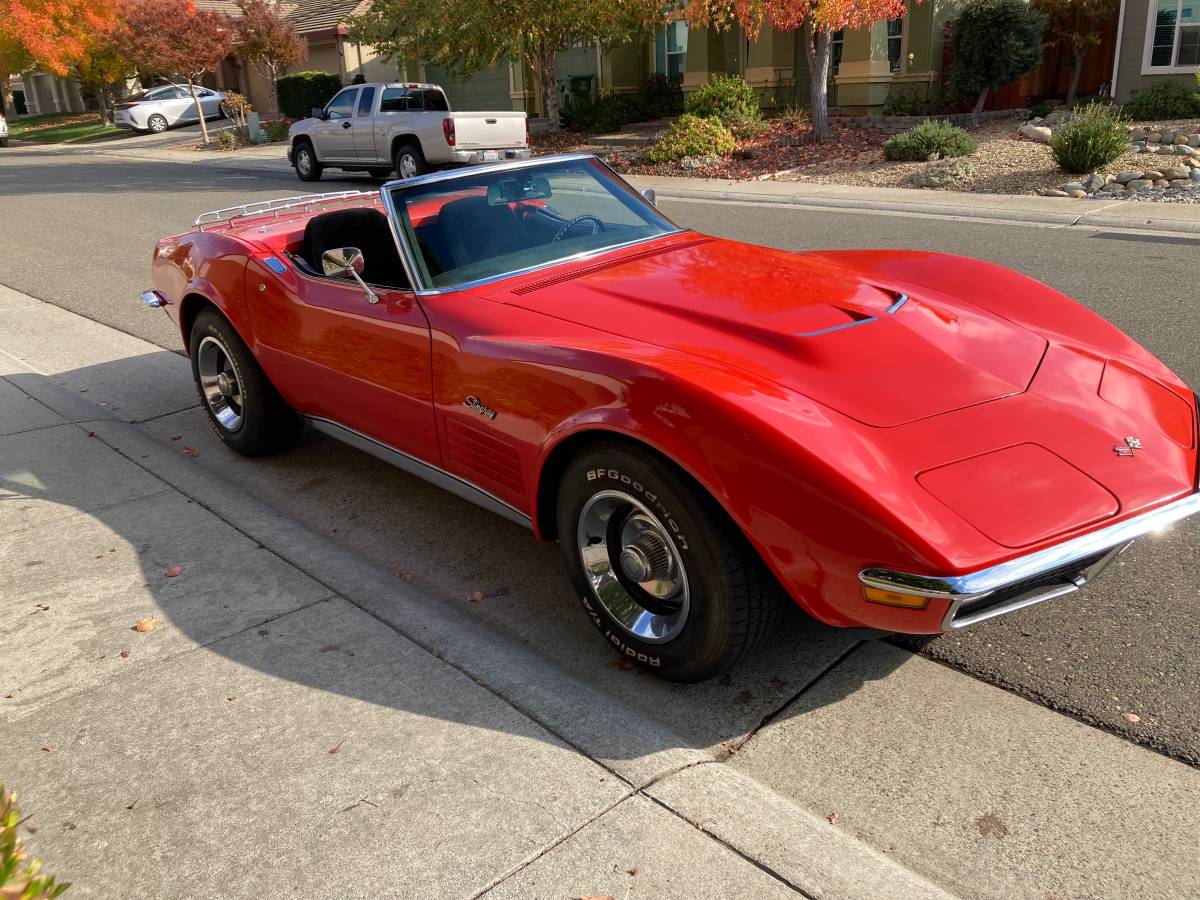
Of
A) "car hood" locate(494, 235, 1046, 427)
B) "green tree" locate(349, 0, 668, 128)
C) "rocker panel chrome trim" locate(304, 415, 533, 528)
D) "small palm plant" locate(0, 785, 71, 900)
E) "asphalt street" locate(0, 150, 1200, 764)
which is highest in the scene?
"green tree" locate(349, 0, 668, 128)

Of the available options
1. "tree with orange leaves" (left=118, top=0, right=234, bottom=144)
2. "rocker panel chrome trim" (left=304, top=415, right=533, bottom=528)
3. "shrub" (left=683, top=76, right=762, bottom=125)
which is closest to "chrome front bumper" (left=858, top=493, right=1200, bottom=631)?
"rocker panel chrome trim" (left=304, top=415, right=533, bottom=528)

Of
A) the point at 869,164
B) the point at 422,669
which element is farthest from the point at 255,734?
the point at 869,164

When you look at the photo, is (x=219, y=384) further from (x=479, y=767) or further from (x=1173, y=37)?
(x=1173, y=37)

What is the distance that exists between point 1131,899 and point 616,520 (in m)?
1.62

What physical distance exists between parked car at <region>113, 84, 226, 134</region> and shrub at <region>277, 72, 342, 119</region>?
214 inches

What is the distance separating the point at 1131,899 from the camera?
2291 mm

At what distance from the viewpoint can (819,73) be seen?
18922 millimetres

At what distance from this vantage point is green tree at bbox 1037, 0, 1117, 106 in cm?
1925

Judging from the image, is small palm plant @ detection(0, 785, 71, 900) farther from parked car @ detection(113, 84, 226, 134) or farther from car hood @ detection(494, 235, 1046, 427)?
parked car @ detection(113, 84, 226, 134)

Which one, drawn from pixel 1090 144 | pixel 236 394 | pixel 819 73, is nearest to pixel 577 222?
pixel 236 394

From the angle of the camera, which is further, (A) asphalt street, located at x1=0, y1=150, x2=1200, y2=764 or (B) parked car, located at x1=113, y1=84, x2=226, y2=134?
(B) parked car, located at x1=113, y1=84, x2=226, y2=134

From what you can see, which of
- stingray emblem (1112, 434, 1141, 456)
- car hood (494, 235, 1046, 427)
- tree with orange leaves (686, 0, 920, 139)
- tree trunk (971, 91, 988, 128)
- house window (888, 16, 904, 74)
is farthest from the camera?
house window (888, 16, 904, 74)

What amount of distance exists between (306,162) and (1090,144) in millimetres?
13936

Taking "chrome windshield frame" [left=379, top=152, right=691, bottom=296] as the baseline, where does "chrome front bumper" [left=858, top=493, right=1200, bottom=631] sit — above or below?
below
